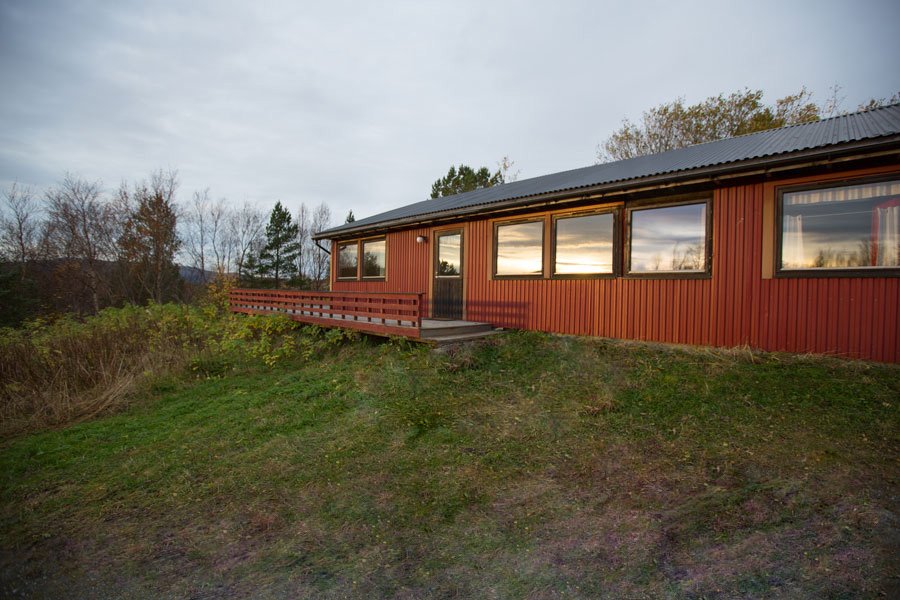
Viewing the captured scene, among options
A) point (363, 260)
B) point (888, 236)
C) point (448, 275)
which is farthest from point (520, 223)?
point (363, 260)

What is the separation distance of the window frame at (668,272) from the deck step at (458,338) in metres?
2.63

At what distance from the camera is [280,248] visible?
93.9ft

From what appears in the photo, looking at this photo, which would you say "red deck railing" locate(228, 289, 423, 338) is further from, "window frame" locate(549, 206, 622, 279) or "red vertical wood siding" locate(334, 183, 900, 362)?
"window frame" locate(549, 206, 622, 279)

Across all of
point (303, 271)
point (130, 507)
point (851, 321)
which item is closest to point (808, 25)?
point (851, 321)

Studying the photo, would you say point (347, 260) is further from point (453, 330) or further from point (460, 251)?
point (453, 330)

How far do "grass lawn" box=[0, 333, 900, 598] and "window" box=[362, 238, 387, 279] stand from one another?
5.89 m

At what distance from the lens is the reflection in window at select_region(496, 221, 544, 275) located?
7.88 m

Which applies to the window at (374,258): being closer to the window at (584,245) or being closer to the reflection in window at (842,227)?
the window at (584,245)

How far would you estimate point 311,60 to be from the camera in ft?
47.8

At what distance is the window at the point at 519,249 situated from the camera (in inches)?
310

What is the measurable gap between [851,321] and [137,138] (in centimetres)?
2430

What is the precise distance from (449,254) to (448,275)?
1.60 feet

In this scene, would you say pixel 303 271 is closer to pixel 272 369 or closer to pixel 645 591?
pixel 272 369

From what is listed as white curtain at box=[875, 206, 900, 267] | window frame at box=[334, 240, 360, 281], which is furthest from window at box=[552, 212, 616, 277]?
window frame at box=[334, 240, 360, 281]
